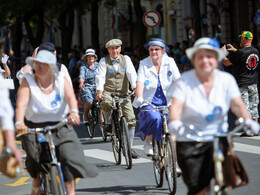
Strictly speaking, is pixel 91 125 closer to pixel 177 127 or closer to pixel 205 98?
pixel 205 98

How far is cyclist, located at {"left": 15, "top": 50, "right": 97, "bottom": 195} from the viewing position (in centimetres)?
663

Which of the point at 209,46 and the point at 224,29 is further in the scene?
the point at 224,29

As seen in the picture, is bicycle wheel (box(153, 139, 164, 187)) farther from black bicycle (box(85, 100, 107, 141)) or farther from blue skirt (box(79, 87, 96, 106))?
blue skirt (box(79, 87, 96, 106))

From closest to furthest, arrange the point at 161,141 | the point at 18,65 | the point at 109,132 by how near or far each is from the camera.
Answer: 1. the point at 161,141
2. the point at 109,132
3. the point at 18,65

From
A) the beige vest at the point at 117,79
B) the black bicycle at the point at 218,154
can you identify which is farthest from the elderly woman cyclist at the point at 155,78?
the black bicycle at the point at 218,154

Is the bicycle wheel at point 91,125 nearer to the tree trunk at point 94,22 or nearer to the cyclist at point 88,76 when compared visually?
the cyclist at point 88,76

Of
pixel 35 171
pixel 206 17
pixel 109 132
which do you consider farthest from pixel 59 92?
pixel 206 17

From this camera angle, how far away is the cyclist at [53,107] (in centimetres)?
663

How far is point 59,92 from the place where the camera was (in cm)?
668

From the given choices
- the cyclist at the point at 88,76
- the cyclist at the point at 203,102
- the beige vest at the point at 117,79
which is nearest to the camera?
the cyclist at the point at 203,102

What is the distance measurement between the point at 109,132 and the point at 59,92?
5363 millimetres

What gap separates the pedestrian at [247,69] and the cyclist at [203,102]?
834 cm

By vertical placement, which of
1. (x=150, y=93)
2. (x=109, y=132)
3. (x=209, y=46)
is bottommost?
(x=109, y=132)

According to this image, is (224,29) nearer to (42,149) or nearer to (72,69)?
(72,69)
